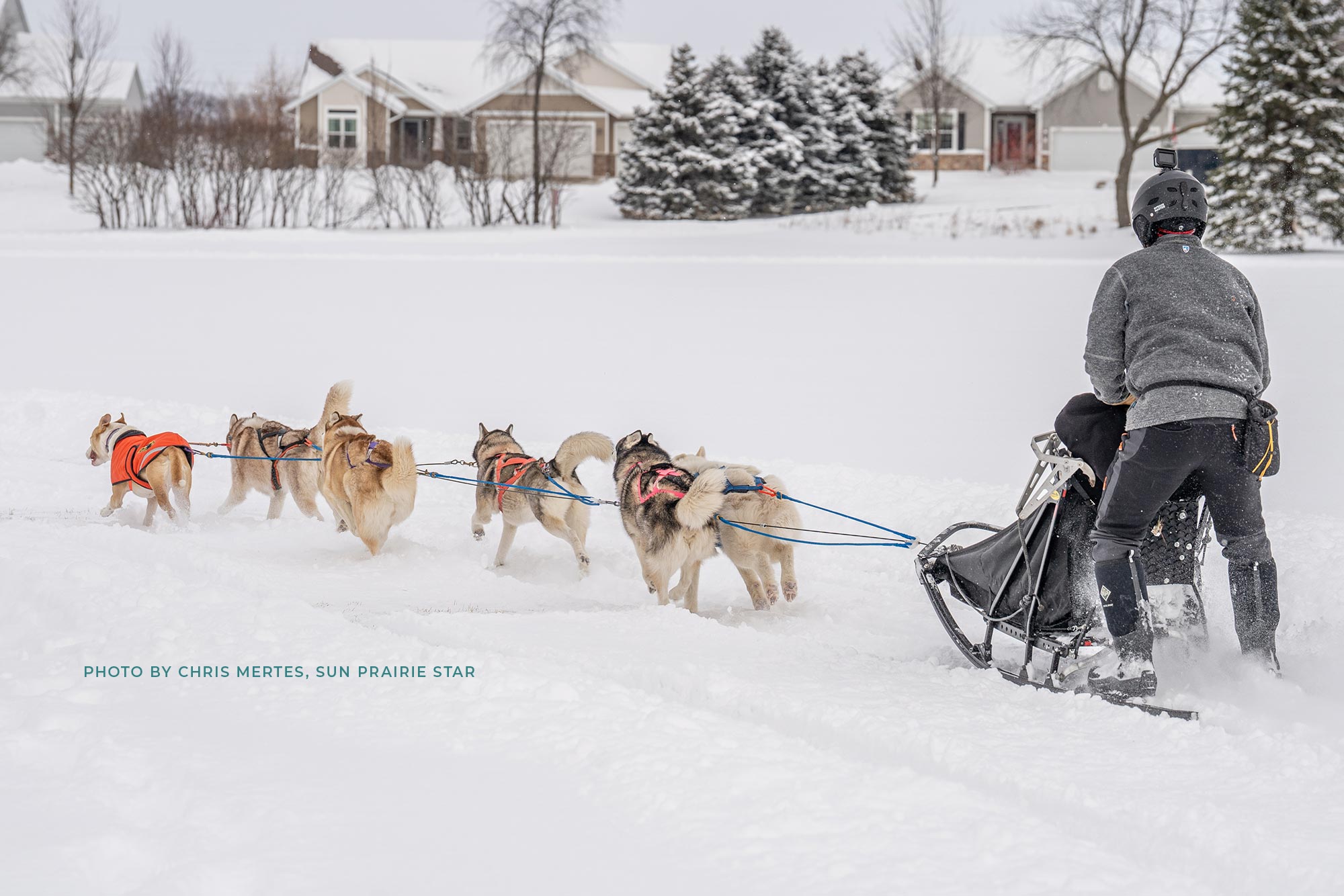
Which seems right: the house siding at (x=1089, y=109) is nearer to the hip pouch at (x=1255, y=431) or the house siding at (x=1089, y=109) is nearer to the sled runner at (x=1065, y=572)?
the sled runner at (x=1065, y=572)

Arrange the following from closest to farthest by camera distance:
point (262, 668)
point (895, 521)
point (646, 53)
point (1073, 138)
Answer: point (262, 668) < point (895, 521) < point (1073, 138) < point (646, 53)

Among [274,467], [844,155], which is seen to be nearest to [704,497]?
[274,467]

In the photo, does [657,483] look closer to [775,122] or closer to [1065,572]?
[1065,572]

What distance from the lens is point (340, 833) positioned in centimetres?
258

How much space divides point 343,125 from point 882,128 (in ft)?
57.3

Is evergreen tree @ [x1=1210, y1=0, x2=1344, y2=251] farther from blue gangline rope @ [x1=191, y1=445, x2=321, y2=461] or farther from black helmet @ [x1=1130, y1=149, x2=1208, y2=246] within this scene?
blue gangline rope @ [x1=191, y1=445, x2=321, y2=461]

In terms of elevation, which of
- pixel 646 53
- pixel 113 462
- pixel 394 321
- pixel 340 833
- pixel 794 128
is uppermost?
pixel 646 53

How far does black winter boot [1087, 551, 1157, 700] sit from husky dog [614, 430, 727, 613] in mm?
1718

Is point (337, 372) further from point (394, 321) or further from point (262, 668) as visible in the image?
point (262, 668)

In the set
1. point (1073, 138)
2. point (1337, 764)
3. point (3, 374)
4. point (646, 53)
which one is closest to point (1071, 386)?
point (1337, 764)

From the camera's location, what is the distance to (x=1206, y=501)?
3521 millimetres

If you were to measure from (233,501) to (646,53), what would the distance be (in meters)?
36.4

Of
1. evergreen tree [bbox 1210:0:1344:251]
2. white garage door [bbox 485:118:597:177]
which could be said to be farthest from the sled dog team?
white garage door [bbox 485:118:597:177]

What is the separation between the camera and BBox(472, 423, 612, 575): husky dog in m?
5.90
